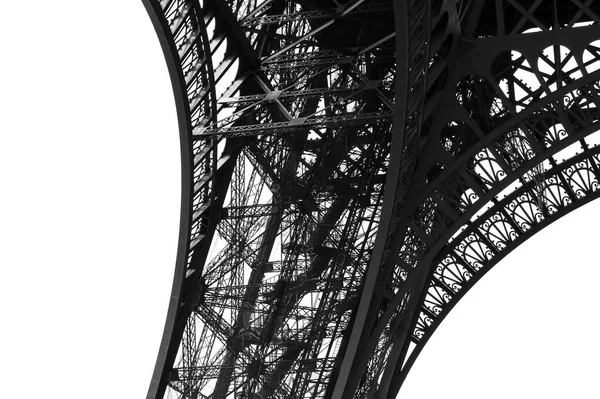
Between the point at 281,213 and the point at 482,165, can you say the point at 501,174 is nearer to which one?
the point at 482,165

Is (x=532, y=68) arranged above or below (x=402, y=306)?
above

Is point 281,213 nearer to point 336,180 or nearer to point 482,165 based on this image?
point 336,180

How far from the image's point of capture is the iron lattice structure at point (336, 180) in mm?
17906

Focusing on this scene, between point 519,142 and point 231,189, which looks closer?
point 519,142

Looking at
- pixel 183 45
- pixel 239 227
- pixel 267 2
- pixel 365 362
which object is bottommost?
pixel 365 362

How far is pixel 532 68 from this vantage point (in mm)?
16891

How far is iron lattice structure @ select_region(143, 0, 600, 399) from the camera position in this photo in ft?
58.7

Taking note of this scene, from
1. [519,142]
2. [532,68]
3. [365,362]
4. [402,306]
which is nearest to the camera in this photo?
[532,68]

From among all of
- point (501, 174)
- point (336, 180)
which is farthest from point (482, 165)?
point (336, 180)

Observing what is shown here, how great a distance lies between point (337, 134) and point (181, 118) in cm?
306

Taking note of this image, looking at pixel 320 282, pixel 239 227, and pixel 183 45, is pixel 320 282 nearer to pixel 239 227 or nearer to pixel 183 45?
pixel 239 227

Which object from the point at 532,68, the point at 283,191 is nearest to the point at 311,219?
the point at 283,191

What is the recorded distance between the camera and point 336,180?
2027 centimetres

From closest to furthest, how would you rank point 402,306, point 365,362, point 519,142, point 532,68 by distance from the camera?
point 532,68, point 519,142, point 365,362, point 402,306
